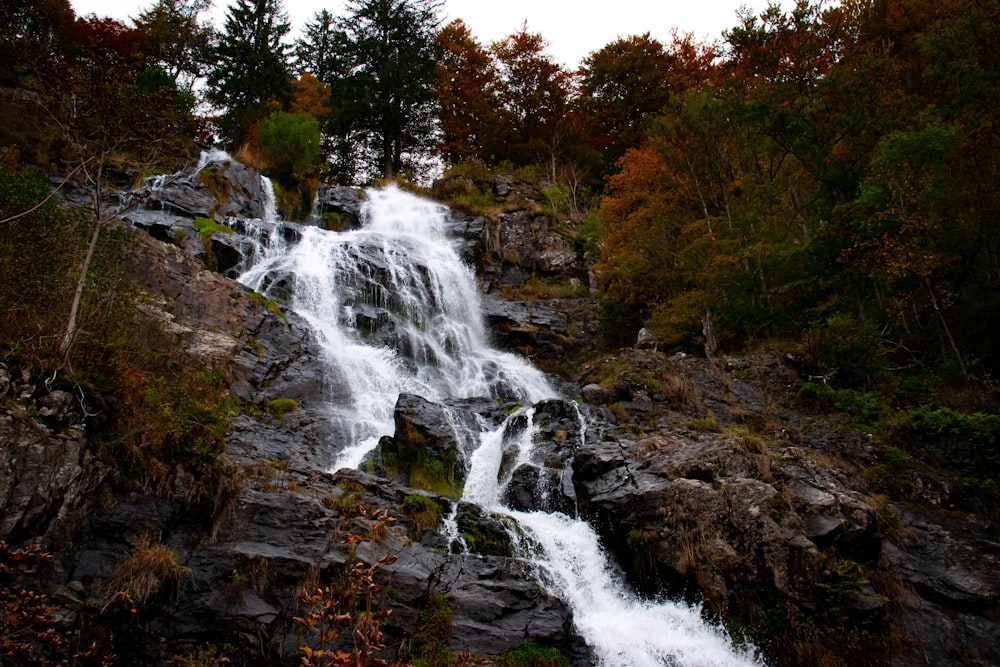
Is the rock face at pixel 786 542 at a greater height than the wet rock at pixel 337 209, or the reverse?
the wet rock at pixel 337 209

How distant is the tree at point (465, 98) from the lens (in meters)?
29.5

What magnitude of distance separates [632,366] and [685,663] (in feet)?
26.7

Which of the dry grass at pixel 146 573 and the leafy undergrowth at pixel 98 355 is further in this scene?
the leafy undergrowth at pixel 98 355

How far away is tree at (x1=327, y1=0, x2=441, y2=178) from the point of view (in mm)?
28500

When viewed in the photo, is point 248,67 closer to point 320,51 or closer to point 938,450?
point 320,51

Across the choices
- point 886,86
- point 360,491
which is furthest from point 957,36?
point 360,491

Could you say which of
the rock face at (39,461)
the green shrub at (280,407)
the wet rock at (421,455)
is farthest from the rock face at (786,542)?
the rock face at (39,461)

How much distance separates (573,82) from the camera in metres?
29.5

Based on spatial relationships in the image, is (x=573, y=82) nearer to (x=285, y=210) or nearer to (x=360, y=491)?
(x=285, y=210)

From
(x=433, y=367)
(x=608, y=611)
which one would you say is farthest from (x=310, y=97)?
(x=608, y=611)

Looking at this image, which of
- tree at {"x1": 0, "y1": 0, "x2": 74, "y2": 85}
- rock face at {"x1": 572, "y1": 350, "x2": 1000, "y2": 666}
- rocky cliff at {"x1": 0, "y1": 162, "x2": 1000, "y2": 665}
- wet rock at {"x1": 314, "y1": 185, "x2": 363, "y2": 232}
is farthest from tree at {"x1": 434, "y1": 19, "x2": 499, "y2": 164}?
rock face at {"x1": 572, "y1": 350, "x2": 1000, "y2": 666}

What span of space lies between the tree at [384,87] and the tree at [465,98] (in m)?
0.74

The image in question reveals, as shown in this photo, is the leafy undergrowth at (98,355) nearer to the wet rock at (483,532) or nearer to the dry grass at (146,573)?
the dry grass at (146,573)

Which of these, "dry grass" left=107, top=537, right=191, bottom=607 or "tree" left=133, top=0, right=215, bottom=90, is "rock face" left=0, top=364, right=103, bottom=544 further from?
"tree" left=133, top=0, right=215, bottom=90
